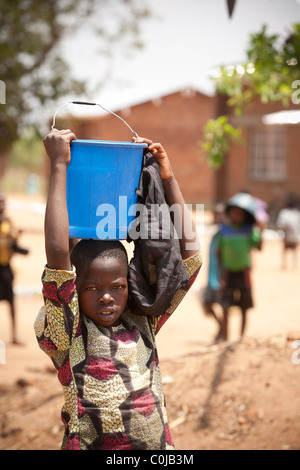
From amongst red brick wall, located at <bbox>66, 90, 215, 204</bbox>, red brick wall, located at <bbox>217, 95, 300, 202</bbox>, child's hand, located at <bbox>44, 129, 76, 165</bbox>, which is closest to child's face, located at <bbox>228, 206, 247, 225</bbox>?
child's hand, located at <bbox>44, 129, 76, 165</bbox>

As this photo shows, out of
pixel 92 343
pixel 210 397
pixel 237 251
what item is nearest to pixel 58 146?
pixel 92 343

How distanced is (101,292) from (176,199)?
435mm

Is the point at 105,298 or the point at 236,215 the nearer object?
the point at 105,298

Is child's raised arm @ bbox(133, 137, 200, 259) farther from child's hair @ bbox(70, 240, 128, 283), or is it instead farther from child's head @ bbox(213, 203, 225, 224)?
child's head @ bbox(213, 203, 225, 224)

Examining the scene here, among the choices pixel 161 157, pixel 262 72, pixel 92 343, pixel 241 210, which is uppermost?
pixel 262 72

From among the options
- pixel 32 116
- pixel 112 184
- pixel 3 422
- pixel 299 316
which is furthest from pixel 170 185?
pixel 32 116

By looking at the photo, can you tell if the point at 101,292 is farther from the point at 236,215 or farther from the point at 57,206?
the point at 236,215

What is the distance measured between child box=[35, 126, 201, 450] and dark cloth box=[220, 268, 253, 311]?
4192mm

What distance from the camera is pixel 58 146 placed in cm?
192

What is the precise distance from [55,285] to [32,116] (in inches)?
586

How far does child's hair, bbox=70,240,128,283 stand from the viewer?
1.99 meters

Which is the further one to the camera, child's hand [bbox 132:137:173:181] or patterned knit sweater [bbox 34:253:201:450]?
child's hand [bbox 132:137:173:181]

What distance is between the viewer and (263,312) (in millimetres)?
8227
